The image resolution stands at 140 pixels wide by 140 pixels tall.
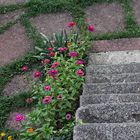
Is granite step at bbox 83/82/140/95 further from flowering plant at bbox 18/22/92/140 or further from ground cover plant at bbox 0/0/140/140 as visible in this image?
ground cover plant at bbox 0/0/140/140

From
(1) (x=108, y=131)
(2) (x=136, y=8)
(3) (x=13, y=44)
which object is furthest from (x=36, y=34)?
(1) (x=108, y=131)

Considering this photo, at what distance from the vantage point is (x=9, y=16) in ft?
24.2

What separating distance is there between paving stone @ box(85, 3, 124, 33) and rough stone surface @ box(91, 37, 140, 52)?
0.44 m

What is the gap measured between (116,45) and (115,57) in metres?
0.39

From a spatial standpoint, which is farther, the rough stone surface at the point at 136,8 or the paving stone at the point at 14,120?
the rough stone surface at the point at 136,8

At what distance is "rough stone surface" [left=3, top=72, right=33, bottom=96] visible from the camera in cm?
555

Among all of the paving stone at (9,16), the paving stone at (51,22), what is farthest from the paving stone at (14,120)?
the paving stone at (9,16)

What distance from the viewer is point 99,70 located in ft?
17.0

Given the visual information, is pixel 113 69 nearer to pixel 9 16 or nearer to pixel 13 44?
pixel 13 44

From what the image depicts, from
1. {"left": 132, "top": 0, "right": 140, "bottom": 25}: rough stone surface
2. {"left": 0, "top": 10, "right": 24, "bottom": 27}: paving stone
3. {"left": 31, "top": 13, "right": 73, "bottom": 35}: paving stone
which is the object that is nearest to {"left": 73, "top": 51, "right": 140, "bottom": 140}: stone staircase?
{"left": 132, "top": 0, "right": 140, "bottom": 25}: rough stone surface

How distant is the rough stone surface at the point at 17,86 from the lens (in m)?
5.55

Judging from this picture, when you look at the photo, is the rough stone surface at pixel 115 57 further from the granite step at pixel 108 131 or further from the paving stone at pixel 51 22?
the granite step at pixel 108 131

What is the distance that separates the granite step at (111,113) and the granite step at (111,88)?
83 cm

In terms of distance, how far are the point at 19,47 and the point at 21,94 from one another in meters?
1.47
